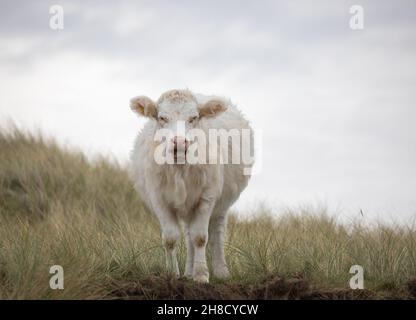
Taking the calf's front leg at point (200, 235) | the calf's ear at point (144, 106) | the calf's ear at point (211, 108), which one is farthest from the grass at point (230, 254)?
the calf's ear at point (211, 108)

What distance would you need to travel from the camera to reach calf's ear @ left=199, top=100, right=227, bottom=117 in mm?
7910

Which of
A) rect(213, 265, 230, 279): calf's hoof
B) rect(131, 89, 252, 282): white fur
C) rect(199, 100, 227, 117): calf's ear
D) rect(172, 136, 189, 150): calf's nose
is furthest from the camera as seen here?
rect(213, 265, 230, 279): calf's hoof

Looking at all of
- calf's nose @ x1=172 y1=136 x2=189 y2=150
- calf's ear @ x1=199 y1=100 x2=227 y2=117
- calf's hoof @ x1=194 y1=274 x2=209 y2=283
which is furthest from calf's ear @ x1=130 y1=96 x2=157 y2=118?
calf's hoof @ x1=194 y1=274 x2=209 y2=283

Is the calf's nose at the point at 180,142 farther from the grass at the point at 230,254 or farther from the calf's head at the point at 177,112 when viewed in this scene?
the grass at the point at 230,254

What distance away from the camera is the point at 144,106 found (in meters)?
7.84

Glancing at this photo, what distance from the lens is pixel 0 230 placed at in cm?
962

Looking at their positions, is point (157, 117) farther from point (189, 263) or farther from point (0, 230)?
point (0, 230)

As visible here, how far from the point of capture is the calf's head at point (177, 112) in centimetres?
731

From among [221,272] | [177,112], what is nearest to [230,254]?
[221,272]

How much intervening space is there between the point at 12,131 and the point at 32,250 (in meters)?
10.7

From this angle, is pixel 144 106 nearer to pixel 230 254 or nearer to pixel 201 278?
pixel 201 278

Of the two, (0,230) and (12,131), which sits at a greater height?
(12,131)

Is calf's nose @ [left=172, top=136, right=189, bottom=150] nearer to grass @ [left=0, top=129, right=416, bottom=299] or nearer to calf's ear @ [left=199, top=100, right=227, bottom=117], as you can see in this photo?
calf's ear @ [left=199, top=100, right=227, bottom=117]

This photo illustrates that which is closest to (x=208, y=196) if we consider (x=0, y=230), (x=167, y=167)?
(x=167, y=167)
